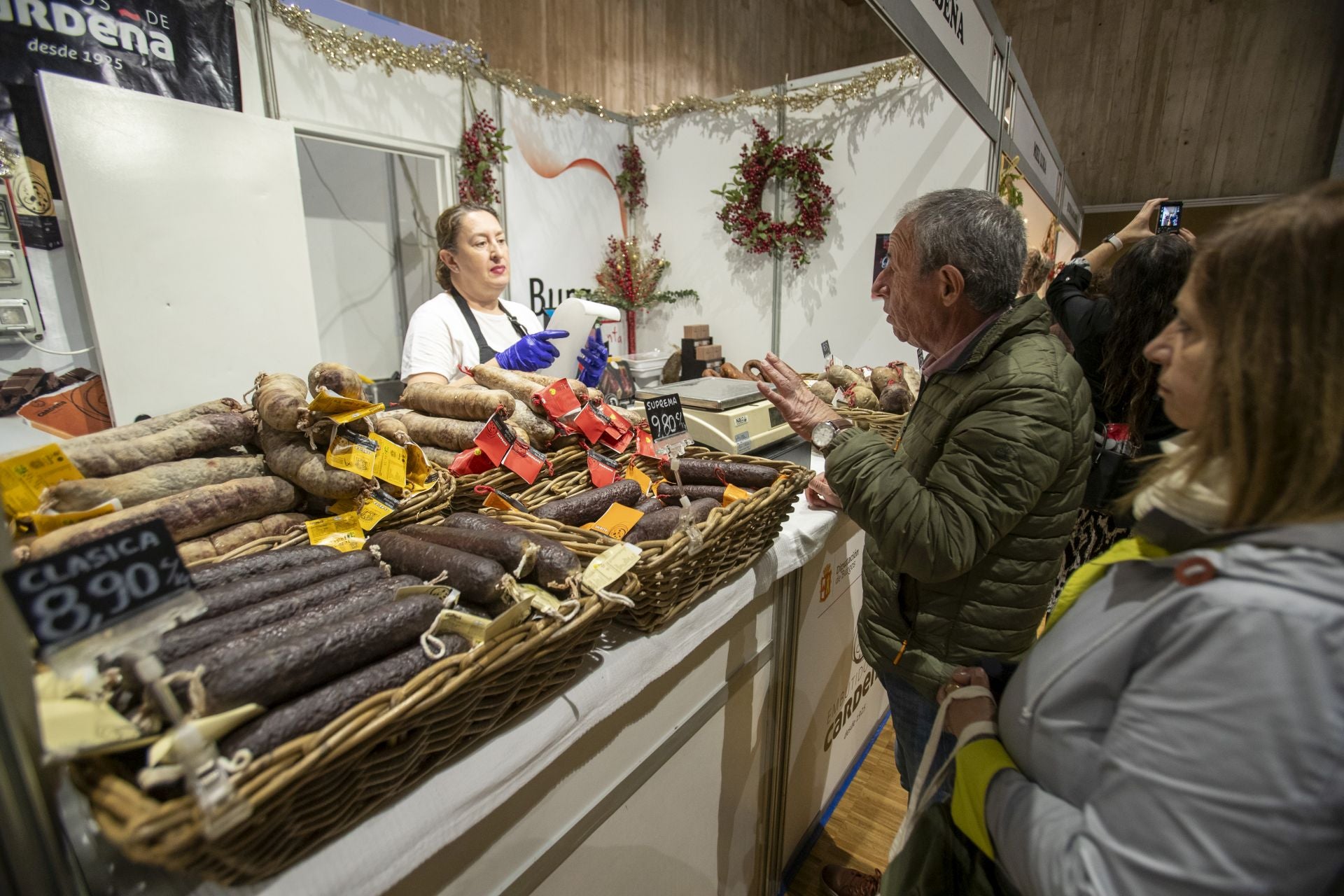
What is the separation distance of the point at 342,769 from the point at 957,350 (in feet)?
4.06

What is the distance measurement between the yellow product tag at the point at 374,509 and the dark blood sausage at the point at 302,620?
0.23 metres

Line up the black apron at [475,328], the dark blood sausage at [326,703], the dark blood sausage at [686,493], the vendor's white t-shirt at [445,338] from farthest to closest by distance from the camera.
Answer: the black apron at [475,328], the vendor's white t-shirt at [445,338], the dark blood sausage at [686,493], the dark blood sausage at [326,703]

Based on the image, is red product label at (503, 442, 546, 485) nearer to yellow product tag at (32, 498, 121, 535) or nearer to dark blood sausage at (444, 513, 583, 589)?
dark blood sausage at (444, 513, 583, 589)

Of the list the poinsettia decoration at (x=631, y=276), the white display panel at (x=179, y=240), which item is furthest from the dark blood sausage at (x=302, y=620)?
the poinsettia decoration at (x=631, y=276)

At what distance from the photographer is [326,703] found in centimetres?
68

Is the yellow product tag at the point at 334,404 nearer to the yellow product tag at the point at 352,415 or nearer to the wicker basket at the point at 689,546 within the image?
the yellow product tag at the point at 352,415

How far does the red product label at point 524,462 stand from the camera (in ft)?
4.59

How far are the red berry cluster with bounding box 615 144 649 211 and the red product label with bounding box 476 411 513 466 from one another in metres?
4.33

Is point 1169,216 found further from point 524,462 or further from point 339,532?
point 339,532

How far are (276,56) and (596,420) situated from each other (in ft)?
9.33

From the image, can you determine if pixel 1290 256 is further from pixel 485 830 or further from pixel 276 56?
pixel 276 56

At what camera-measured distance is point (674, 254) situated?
528cm

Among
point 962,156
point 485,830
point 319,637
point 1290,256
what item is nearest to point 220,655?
point 319,637

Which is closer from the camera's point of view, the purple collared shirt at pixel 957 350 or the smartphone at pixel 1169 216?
the purple collared shirt at pixel 957 350
